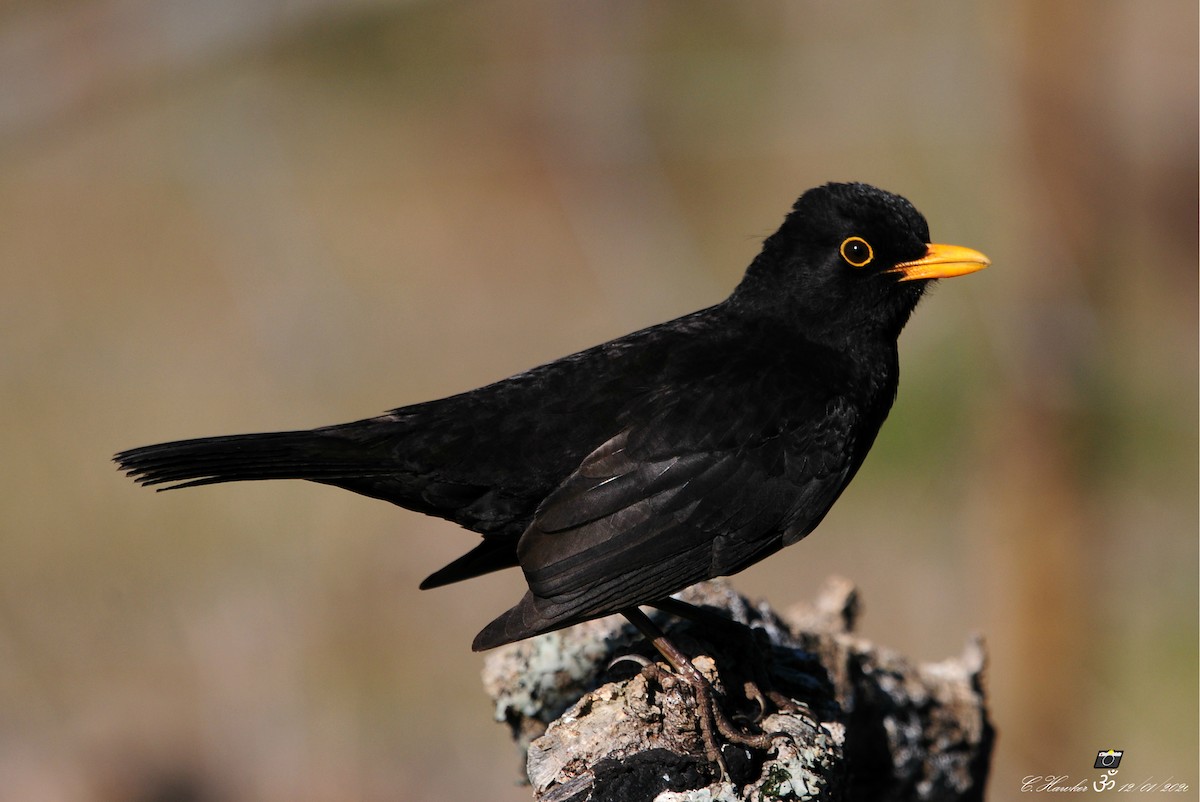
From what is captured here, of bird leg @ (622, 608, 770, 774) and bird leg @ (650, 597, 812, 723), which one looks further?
bird leg @ (650, 597, 812, 723)

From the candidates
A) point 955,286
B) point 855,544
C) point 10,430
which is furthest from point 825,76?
point 10,430

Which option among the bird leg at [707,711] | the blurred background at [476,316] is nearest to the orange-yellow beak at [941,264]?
the bird leg at [707,711]

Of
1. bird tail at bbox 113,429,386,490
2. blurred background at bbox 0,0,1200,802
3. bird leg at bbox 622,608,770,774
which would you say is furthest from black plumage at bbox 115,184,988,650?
blurred background at bbox 0,0,1200,802

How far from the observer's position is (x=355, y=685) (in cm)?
803

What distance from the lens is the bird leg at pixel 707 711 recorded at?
12.0 feet

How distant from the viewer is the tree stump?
3.60 m

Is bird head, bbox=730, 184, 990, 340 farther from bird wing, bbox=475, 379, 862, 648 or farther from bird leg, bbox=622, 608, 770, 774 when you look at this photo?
bird leg, bbox=622, 608, 770, 774

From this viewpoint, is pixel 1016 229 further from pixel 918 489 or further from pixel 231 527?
pixel 231 527

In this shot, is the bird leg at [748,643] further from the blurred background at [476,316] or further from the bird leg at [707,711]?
the blurred background at [476,316]

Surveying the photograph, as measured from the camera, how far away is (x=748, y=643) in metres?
4.23

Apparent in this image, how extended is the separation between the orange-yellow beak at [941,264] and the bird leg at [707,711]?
62.0 inches

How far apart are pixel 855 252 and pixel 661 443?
1056 millimetres

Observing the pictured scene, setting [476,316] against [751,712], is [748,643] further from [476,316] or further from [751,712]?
[476,316]

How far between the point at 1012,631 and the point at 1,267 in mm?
8909
